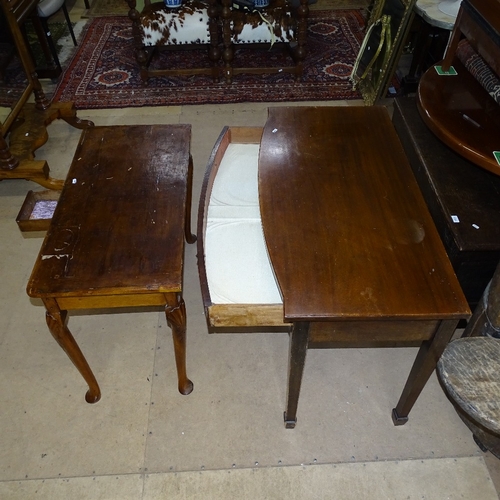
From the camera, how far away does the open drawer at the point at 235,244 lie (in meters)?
1.26

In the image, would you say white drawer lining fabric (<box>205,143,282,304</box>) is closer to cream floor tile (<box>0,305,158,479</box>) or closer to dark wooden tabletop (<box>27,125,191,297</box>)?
dark wooden tabletop (<box>27,125,191,297</box>)

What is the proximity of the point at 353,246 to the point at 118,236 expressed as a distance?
2.37ft

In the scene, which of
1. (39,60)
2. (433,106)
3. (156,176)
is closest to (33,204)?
(156,176)

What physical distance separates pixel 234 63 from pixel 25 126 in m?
1.76

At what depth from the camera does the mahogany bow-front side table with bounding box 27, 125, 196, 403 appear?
1.28 m

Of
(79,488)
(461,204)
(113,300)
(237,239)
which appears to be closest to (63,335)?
(113,300)

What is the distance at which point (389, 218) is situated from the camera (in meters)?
1.37

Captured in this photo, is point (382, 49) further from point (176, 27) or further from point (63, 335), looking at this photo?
point (63, 335)

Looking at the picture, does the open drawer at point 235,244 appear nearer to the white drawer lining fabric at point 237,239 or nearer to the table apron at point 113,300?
the white drawer lining fabric at point 237,239

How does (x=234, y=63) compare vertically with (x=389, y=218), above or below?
below

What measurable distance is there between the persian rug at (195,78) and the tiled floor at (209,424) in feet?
6.29

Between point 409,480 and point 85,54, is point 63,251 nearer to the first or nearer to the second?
point 409,480

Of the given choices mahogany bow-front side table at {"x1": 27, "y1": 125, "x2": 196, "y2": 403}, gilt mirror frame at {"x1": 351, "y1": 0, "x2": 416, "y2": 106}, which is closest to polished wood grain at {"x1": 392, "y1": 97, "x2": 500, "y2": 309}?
mahogany bow-front side table at {"x1": 27, "y1": 125, "x2": 196, "y2": 403}

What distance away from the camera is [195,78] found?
3.53m
